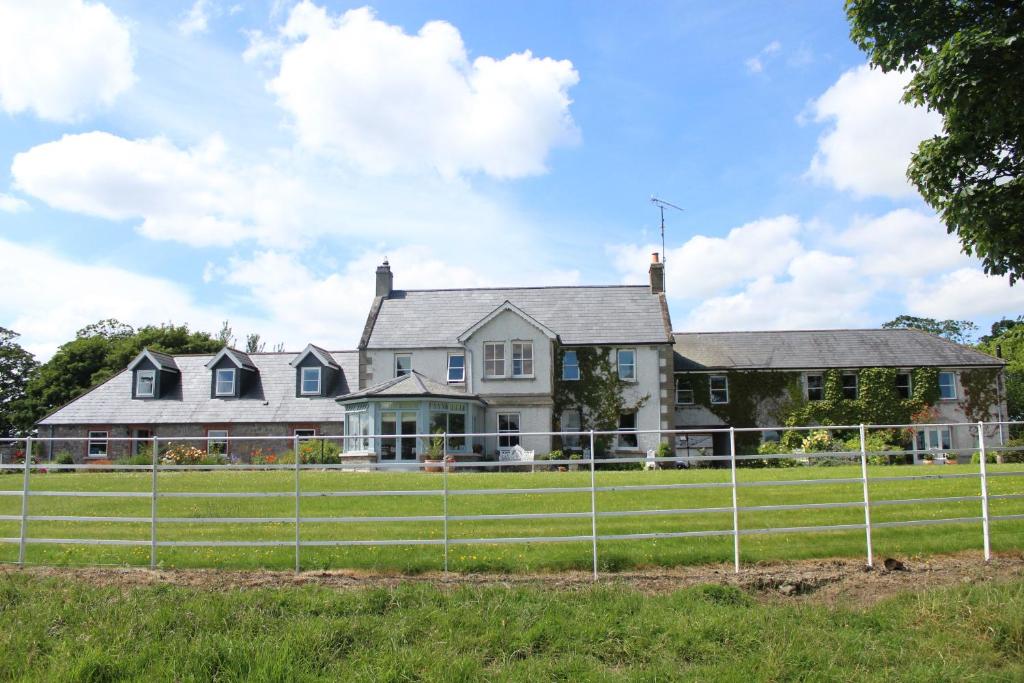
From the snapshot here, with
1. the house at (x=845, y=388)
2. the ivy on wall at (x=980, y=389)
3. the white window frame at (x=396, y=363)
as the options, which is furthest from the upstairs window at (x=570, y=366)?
the ivy on wall at (x=980, y=389)

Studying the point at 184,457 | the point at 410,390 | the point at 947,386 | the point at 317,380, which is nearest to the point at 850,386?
the point at 947,386

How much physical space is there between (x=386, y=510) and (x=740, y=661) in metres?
8.24

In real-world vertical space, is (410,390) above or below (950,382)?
below

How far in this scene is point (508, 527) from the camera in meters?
12.4

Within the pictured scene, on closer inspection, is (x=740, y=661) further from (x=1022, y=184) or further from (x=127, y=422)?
(x=127, y=422)

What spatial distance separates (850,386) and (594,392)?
13.8 meters

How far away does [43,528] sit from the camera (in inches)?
520

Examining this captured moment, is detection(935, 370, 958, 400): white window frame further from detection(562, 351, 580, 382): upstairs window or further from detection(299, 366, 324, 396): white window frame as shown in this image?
detection(299, 366, 324, 396): white window frame

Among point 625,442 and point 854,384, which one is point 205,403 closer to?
point 625,442

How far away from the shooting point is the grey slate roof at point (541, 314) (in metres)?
37.0

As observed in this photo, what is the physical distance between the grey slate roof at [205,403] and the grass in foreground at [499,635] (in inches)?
1202

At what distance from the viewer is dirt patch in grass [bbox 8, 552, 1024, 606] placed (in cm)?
909

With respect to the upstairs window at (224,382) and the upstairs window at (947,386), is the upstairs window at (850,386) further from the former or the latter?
the upstairs window at (224,382)

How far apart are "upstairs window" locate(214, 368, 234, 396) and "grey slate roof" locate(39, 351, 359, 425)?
17.4 inches
